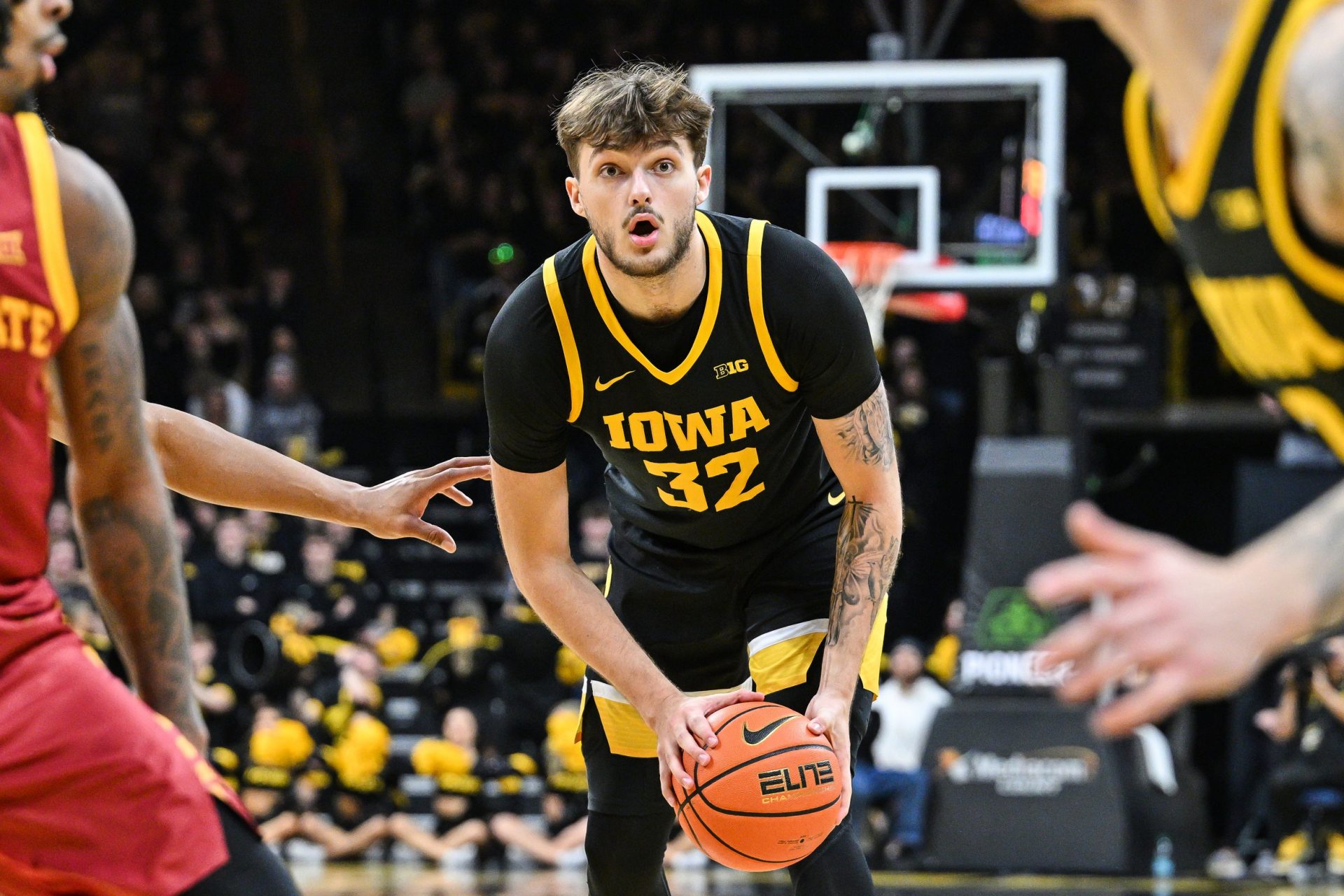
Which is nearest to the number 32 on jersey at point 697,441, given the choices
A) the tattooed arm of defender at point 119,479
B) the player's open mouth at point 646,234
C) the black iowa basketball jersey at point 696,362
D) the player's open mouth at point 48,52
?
the black iowa basketball jersey at point 696,362

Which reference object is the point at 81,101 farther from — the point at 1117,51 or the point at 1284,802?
A: the point at 1284,802

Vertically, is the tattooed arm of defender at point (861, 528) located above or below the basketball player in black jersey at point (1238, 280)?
below

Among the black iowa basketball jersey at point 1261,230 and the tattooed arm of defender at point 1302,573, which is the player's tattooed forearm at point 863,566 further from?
the tattooed arm of defender at point 1302,573

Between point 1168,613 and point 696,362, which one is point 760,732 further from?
point 1168,613

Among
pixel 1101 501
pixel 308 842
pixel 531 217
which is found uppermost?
pixel 531 217

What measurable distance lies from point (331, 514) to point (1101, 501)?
12451 mm

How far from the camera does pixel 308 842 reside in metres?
12.2

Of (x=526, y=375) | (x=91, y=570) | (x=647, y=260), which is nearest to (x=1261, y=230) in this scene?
(x=91, y=570)

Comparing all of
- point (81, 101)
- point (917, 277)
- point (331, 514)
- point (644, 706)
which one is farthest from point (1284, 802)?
point (81, 101)

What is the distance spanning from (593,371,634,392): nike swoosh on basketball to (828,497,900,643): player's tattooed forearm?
2.28 ft

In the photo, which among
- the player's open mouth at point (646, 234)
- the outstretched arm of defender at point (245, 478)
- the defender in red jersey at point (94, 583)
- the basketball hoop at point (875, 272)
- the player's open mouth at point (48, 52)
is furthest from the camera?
the basketball hoop at point (875, 272)

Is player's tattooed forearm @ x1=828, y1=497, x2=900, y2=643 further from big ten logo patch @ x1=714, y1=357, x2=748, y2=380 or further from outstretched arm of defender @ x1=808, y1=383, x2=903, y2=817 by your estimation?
big ten logo patch @ x1=714, y1=357, x2=748, y2=380

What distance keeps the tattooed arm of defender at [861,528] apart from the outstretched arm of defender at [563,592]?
30cm

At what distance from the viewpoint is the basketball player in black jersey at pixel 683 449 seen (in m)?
4.35
